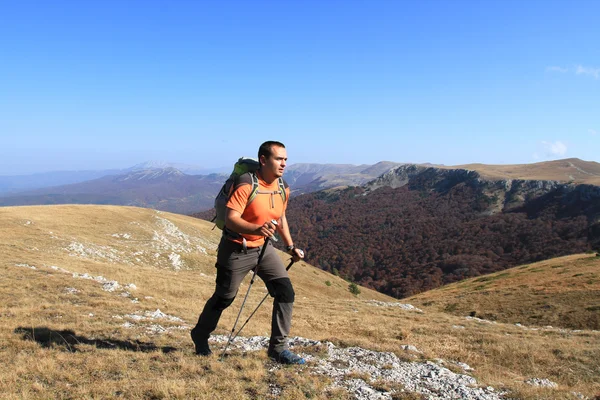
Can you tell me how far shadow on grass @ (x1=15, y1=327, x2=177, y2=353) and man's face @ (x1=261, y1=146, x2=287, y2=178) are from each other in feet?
14.0

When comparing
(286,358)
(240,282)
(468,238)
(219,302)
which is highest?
(240,282)

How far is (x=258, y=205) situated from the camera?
5.75m

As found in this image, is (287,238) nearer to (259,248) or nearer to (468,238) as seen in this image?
(259,248)

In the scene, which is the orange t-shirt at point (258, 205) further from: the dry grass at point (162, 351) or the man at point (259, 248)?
the dry grass at point (162, 351)

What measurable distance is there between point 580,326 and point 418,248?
140027 mm

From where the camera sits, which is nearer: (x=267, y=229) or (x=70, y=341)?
(x=267, y=229)

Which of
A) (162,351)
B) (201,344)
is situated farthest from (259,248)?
(162,351)

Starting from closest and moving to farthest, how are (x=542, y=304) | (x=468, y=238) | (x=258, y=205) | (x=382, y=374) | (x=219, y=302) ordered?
(x=258, y=205) → (x=219, y=302) → (x=382, y=374) → (x=542, y=304) → (x=468, y=238)

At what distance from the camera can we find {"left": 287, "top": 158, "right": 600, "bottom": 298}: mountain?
12381 centimetres

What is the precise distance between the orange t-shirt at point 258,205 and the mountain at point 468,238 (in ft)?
343

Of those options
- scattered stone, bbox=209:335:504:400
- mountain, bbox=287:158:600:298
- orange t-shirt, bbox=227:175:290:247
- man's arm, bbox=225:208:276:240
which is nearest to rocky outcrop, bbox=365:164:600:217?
mountain, bbox=287:158:600:298

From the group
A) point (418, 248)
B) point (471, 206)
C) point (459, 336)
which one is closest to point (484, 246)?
point (418, 248)

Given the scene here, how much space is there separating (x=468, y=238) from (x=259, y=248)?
167790 mm

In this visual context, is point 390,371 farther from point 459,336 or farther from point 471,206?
point 471,206
